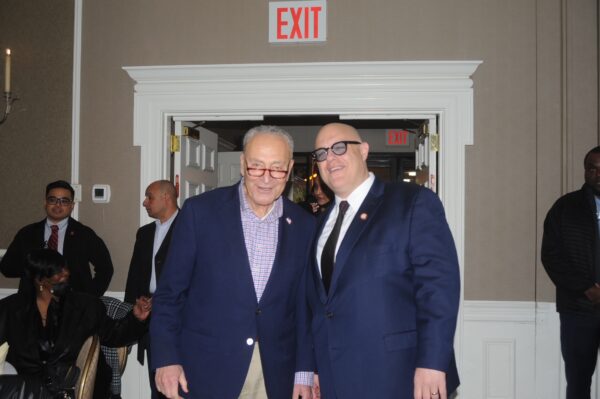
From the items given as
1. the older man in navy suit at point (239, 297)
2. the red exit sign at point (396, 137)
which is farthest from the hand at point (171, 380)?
the red exit sign at point (396, 137)

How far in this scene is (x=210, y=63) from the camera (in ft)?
12.3

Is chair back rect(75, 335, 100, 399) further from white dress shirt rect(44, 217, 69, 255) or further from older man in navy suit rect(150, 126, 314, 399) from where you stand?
white dress shirt rect(44, 217, 69, 255)

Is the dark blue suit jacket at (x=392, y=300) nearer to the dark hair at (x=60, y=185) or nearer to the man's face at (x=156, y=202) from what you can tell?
the man's face at (x=156, y=202)

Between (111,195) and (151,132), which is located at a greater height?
(151,132)

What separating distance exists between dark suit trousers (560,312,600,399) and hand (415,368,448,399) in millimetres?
1888

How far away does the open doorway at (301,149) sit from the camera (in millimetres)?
3967

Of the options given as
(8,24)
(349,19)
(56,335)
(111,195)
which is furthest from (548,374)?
(8,24)

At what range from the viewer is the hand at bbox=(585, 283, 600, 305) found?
2.87 m

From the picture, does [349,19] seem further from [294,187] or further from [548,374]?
[294,187]

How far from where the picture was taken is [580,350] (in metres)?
3.05

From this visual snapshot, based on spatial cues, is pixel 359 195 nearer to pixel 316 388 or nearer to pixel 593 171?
pixel 316 388

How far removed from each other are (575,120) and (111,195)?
3460mm

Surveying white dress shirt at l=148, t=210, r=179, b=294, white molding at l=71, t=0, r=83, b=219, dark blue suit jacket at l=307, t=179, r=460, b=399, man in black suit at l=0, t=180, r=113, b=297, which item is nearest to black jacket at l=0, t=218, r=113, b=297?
man in black suit at l=0, t=180, r=113, b=297

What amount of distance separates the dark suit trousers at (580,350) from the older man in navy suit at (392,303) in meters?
1.73
